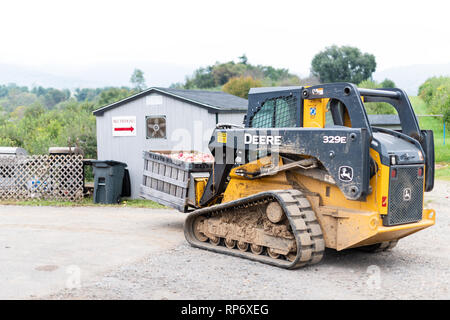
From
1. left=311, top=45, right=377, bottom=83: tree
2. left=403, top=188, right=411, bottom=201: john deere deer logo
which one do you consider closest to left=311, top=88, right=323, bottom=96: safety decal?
left=403, top=188, right=411, bottom=201: john deere deer logo

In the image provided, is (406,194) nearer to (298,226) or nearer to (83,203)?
(298,226)

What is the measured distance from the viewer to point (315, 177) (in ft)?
25.9

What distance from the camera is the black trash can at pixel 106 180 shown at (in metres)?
14.8

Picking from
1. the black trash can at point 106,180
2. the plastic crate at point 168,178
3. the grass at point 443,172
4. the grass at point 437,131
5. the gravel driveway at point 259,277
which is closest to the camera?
the gravel driveway at point 259,277

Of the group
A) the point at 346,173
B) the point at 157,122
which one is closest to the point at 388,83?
the point at 157,122

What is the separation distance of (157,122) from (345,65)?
52074 millimetres

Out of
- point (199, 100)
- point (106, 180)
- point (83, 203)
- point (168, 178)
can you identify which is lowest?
point (83, 203)

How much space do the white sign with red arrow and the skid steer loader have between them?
24.2 ft

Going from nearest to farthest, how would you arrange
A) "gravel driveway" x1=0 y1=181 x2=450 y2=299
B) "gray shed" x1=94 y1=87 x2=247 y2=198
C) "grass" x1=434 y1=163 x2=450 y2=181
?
"gravel driveway" x1=0 y1=181 x2=450 y2=299
"gray shed" x1=94 y1=87 x2=247 y2=198
"grass" x1=434 y1=163 x2=450 y2=181

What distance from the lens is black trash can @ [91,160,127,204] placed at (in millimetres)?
14797

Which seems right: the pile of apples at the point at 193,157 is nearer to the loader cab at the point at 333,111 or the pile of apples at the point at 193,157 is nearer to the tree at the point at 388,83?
the loader cab at the point at 333,111

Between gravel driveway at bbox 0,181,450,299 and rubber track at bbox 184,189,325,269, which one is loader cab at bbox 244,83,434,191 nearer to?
rubber track at bbox 184,189,325,269

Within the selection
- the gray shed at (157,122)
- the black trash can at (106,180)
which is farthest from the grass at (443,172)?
the black trash can at (106,180)
